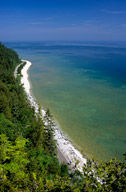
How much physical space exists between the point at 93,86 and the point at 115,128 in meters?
31.5

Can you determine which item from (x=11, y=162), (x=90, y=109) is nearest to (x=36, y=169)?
(x=11, y=162)

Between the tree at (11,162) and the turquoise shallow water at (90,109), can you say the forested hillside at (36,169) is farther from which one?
the turquoise shallow water at (90,109)

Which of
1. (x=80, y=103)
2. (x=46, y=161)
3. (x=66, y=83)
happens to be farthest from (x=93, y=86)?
(x=46, y=161)

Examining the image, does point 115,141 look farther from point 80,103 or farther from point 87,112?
point 80,103

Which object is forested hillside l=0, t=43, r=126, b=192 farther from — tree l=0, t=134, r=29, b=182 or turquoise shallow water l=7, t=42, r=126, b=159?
turquoise shallow water l=7, t=42, r=126, b=159

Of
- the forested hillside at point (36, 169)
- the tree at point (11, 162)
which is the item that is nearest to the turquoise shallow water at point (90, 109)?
the forested hillside at point (36, 169)

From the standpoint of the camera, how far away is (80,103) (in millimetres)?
46844

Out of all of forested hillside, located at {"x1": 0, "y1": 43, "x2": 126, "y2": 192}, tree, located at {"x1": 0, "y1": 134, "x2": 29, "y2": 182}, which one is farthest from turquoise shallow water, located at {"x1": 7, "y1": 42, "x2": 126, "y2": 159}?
tree, located at {"x1": 0, "y1": 134, "x2": 29, "y2": 182}

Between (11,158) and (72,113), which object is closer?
(11,158)

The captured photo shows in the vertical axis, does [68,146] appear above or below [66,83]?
below

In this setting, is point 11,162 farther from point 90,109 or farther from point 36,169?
point 90,109

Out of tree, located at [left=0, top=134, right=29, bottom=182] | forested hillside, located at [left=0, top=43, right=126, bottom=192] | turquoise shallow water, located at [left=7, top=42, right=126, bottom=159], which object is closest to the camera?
forested hillside, located at [left=0, top=43, right=126, bottom=192]

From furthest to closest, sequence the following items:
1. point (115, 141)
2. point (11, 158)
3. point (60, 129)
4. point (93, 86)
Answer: point (93, 86) < point (60, 129) < point (115, 141) < point (11, 158)

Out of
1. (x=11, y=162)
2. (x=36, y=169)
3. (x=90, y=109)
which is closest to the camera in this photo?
(x=11, y=162)
